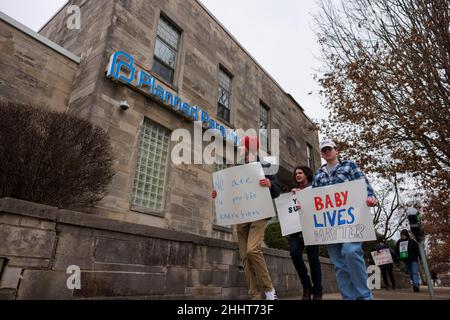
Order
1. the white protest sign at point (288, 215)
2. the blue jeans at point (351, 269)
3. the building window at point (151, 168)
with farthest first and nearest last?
1. the building window at point (151, 168)
2. the white protest sign at point (288, 215)
3. the blue jeans at point (351, 269)

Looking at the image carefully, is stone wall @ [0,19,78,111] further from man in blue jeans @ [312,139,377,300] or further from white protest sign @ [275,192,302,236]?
man in blue jeans @ [312,139,377,300]


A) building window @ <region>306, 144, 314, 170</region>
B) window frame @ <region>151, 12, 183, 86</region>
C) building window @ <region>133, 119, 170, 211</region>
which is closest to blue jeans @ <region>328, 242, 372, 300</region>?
building window @ <region>133, 119, 170, 211</region>

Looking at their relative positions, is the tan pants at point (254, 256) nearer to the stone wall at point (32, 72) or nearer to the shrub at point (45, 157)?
the shrub at point (45, 157)

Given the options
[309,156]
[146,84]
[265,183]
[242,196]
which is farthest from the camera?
[309,156]

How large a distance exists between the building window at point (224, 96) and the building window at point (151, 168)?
3716 mm

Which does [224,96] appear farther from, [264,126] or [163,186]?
[163,186]

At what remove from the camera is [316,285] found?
4641mm

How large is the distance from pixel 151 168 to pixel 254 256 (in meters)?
5.33

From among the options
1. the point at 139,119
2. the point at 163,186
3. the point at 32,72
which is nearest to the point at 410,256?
the point at 163,186

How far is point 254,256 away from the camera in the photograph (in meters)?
4.11

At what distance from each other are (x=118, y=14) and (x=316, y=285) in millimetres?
8944

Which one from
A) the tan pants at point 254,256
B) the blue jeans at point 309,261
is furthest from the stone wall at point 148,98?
the blue jeans at point 309,261

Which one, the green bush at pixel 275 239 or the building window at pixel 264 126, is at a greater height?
the building window at pixel 264 126

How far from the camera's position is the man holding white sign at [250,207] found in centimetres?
415
